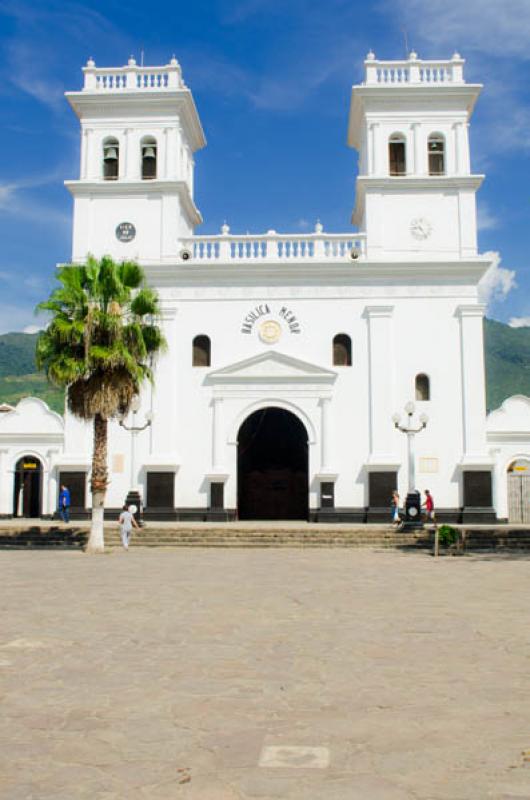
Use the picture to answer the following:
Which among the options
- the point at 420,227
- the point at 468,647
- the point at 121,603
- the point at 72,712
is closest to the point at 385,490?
the point at 420,227

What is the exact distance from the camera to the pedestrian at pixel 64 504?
25781 mm

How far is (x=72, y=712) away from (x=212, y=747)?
1313 millimetres

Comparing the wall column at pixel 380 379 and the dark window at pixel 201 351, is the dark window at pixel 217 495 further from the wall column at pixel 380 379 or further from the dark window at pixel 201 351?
Answer: the wall column at pixel 380 379

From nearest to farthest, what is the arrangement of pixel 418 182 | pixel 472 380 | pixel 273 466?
pixel 472 380 < pixel 418 182 < pixel 273 466

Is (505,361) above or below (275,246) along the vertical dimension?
above

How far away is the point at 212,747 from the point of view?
4.90m

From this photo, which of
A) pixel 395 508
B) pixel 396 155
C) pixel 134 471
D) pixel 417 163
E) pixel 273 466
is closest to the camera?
pixel 395 508

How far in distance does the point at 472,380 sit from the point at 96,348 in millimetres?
13435

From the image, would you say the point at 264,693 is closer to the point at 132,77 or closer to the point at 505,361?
the point at 132,77

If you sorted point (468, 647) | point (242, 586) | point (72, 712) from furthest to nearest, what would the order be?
1. point (242, 586)
2. point (468, 647)
3. point (72, 712)

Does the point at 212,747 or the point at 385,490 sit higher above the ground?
the point at 385,490

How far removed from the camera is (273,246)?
28469 millimetres

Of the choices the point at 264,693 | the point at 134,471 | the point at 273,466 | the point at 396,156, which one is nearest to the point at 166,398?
the point at 134,471

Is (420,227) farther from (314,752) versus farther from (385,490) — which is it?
(314,752)
